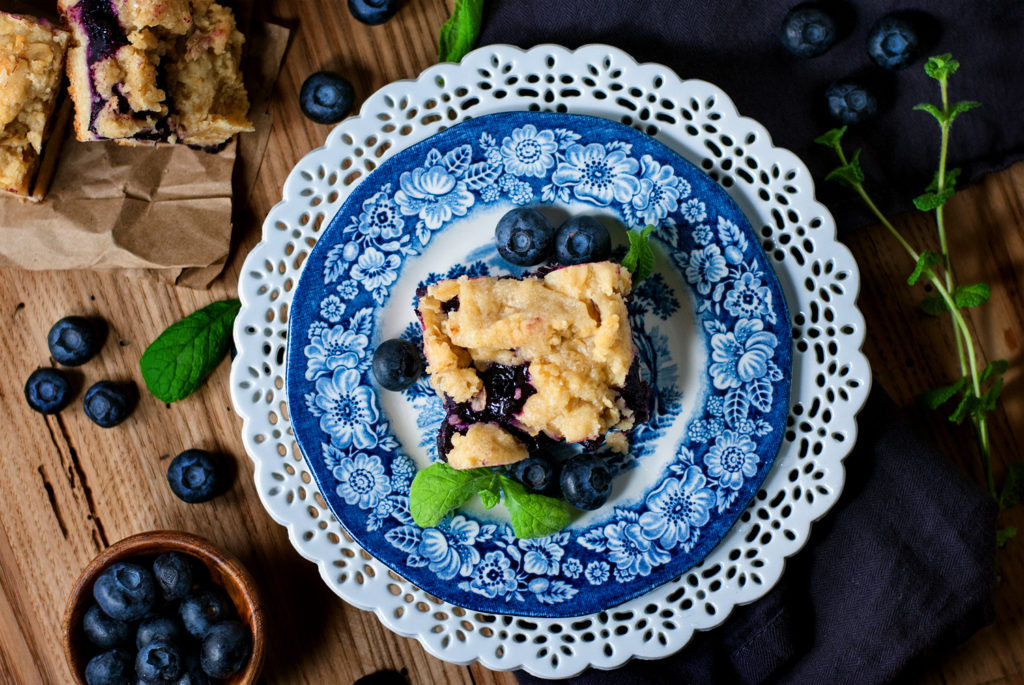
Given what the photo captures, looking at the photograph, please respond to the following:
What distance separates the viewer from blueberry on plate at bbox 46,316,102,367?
2812mm

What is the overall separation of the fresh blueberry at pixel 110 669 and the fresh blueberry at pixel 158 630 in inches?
2.5

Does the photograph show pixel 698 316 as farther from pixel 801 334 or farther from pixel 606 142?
pixel 606 142

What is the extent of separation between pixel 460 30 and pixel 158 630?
7.26ft

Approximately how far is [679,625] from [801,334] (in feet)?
3.28

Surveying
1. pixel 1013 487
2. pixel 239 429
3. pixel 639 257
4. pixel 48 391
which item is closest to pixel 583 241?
pixel 639 257

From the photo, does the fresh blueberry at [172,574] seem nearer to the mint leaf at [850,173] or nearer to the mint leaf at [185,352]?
the mint leaf at [185,352]

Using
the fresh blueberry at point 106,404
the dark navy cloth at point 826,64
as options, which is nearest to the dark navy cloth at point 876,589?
the dark navy cloth at point 826,64

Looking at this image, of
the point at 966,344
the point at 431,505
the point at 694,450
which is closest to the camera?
the point at 431,505

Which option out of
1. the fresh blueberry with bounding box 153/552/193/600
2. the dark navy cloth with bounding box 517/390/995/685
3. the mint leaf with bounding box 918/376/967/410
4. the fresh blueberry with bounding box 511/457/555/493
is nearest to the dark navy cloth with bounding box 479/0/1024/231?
the mint leaf with bounding box 918/376/967/410

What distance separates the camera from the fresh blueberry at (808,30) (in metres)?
2.56

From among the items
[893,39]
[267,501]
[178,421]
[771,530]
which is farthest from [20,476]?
[893,39]

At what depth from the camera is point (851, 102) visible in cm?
259

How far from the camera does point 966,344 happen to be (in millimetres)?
2795

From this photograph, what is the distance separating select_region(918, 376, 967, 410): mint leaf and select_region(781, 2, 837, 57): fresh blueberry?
1180 millimetres
